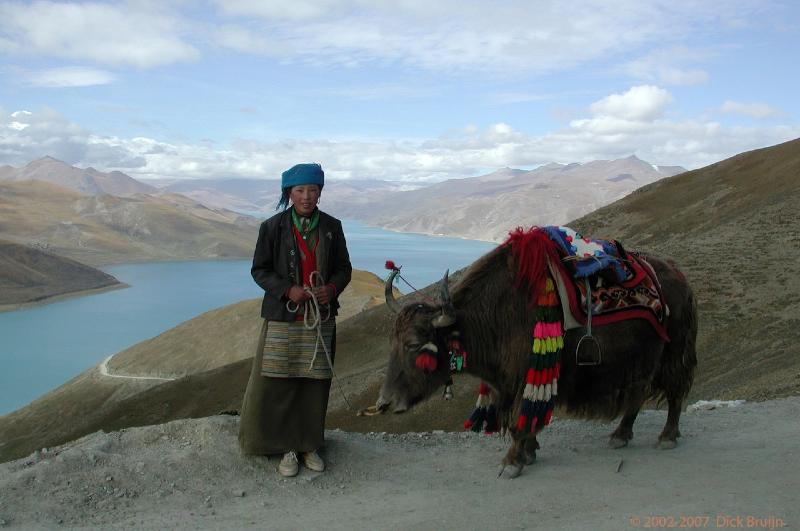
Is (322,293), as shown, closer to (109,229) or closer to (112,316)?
(112,316)

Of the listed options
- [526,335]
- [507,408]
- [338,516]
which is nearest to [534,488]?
[507,408]

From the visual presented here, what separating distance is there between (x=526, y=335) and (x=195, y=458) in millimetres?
2439

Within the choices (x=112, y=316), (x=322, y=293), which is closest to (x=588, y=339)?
(x=322, y=293)

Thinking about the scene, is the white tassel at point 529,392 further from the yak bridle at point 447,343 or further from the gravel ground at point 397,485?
the gravel ground at point 397,485

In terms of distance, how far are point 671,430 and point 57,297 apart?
106 meters

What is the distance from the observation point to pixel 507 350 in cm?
492

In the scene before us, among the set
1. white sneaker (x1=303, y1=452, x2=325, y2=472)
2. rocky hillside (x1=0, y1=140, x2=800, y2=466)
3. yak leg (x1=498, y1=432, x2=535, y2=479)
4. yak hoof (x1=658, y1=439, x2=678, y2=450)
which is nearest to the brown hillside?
rocky hillside (x1=0, y1=140, x2=800, y2=466)

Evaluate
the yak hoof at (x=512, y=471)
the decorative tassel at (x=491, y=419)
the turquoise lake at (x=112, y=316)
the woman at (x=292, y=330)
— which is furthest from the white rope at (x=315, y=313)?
the turquoise lake at (x=112, y=316)

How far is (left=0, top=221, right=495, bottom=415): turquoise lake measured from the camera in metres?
62.9

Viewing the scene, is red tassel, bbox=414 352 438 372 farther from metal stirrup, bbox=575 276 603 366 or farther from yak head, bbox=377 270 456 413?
metal stirrup, bbox=575 276 603 366

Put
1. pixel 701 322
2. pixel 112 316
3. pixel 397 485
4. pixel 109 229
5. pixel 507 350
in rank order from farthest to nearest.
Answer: pixel 109 229, pixel 112 316, pixel 701 322, pixel 507 350, pixel 397 485

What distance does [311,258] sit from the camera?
505 centimetres

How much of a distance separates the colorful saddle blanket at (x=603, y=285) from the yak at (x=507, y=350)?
9cm

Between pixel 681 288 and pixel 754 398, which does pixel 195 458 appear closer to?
pixel 681 288
